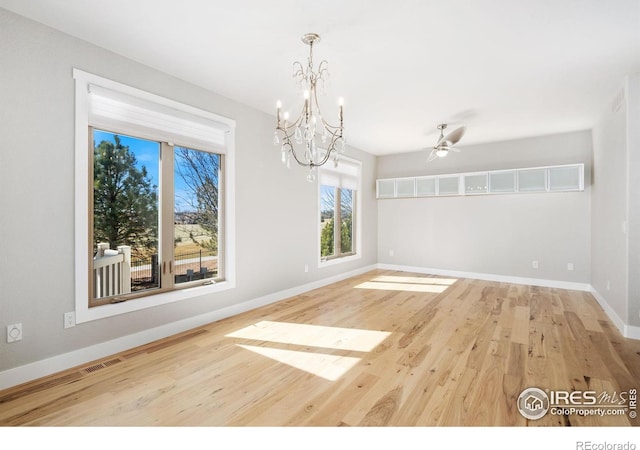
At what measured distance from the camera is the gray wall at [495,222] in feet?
16.8

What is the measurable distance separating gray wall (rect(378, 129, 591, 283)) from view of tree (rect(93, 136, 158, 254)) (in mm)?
5112

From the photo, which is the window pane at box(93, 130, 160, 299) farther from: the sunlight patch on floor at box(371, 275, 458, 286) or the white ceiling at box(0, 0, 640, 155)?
the sunlight patch on floor at box(371, 275, 458, 286)

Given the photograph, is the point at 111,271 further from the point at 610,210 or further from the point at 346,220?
the point at 610,210

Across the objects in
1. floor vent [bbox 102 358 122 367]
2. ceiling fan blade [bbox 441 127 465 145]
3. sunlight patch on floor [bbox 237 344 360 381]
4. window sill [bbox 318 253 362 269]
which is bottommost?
floor vent [bbox 102 358 122 367]

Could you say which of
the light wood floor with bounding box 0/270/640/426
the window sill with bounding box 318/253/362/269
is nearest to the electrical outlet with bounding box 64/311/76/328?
the light wood floor with bounding box 0/270/640/426

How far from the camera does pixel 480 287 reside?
522cm

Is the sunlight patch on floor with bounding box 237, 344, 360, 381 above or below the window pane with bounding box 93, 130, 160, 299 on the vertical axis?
below

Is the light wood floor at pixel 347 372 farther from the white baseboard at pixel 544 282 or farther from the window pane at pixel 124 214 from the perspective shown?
the window pane at pixel 124 214

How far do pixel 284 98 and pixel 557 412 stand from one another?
3.74 meters

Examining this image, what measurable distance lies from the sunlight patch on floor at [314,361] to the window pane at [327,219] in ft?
9.88

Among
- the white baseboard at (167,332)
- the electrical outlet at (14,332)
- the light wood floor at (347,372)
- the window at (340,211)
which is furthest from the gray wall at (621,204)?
the electrical outlet at (14,332)

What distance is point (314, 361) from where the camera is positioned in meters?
2.56

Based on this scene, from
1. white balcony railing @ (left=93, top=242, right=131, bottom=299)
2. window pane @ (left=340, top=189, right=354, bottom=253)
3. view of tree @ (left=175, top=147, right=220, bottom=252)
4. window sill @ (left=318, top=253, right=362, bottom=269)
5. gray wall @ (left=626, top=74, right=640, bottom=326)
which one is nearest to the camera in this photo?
white balcony railing @ (left=93, top=242, right=131, bottom=299)

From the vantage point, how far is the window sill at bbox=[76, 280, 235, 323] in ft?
8.30
